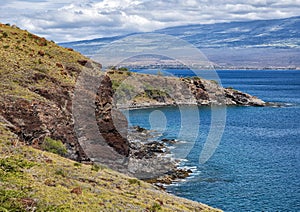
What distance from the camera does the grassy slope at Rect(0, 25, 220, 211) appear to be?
25.3 m

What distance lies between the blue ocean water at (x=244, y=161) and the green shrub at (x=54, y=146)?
17.8 meters

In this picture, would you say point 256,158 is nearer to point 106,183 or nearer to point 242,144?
point 242,144

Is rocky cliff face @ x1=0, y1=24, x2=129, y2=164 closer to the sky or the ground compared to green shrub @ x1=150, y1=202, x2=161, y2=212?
closer to the sky

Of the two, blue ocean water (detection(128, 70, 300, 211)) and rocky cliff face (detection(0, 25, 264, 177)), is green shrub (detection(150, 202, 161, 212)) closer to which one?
rocky cliff face (detection(0, 25, 264, 177))

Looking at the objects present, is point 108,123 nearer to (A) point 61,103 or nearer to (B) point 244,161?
(A) point 61,103

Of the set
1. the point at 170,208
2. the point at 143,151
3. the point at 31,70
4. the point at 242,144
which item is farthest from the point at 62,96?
the point at 242,144

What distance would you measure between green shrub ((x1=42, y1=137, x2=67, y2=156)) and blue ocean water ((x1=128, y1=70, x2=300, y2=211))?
58.4 ft

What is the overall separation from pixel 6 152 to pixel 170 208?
42.7ft

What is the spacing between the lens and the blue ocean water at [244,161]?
5147cm

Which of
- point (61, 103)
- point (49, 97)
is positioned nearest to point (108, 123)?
point (61, 103)

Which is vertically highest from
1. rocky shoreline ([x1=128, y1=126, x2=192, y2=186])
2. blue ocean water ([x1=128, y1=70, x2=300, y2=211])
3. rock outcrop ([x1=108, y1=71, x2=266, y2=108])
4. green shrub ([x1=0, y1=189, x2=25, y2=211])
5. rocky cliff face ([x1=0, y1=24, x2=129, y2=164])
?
rocky cliff face ([x1=0, y1=24, x2=129, y2=164])

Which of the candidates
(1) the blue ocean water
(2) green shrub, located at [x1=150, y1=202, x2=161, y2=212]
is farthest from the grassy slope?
(1) the blue ocean water

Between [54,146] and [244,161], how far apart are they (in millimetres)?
38914

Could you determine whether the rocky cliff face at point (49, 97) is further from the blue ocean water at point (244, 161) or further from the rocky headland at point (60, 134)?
the blue ocean water at point (244, 161)
